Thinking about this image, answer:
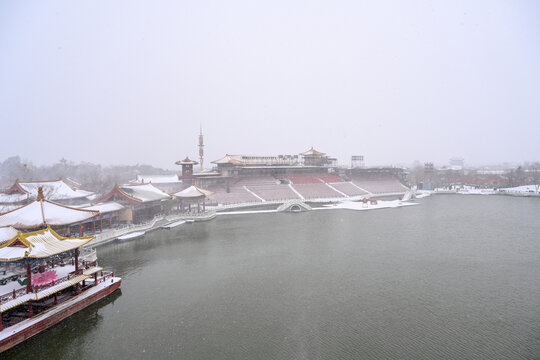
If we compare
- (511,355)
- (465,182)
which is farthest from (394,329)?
(465,182)

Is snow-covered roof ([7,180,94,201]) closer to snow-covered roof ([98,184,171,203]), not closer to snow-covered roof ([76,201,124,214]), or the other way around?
snow-covered roof ([76,201,124,214])

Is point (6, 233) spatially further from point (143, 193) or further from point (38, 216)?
point (143, 193)

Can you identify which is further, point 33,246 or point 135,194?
point 135,194

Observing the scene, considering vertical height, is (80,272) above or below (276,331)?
above

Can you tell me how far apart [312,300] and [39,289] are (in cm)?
1478

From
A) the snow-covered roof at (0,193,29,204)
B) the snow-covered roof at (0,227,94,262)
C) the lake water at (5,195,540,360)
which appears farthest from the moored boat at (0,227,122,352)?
the snow-covered roof at (0,193,29,204)

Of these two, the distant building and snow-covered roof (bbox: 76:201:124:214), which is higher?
the distant building

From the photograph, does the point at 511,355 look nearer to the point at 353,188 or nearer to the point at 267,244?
the point at 267,244

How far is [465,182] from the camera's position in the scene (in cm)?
9756

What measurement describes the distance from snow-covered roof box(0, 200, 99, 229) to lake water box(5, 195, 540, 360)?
451cm

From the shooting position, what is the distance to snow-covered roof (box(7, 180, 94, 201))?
36.0 metres

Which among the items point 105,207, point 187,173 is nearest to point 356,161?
point 187,173

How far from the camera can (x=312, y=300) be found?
16.8m

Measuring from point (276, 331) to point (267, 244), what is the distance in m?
15.2
